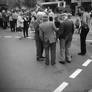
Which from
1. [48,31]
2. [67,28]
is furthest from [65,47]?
[48,31]

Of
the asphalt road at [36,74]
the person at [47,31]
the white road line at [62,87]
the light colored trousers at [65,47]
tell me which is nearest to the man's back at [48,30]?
the person at [47,31]

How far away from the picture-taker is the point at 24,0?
39.0 m

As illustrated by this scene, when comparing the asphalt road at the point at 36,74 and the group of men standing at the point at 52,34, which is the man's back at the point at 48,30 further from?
the asphalt road at the point at 36,74

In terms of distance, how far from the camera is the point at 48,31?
25.0ft

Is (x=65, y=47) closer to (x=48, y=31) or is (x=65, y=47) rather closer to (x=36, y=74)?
(x=48, y=31)

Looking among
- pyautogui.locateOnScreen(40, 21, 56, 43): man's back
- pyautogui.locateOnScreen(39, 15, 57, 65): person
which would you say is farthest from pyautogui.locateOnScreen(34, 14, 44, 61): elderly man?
pyautogui.locateOnScreen(40, 21, 56, 43): man's back

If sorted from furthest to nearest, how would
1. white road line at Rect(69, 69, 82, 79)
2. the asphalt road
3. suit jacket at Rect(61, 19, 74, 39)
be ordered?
1. suit jacket at Rect(61, 19, 74, 39)
2. white road line at Rect(69, 69, 82, 79)
3. the asphalt road

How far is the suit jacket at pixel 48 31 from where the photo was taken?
25.1 feet

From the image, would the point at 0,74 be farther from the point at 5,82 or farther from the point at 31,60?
the point at 31,60

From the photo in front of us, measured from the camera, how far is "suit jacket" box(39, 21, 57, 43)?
7.64m

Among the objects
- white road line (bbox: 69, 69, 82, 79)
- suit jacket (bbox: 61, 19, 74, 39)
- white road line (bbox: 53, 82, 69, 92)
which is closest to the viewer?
white road line (bbox: 53, 82, 69, 92)

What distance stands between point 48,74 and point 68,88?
1306 mm

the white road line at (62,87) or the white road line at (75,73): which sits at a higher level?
the white road line at (62,87)

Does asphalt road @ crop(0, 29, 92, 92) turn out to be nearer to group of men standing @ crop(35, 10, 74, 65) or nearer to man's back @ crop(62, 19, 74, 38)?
group of men standing @ crop(35, 10, 74, 65)
